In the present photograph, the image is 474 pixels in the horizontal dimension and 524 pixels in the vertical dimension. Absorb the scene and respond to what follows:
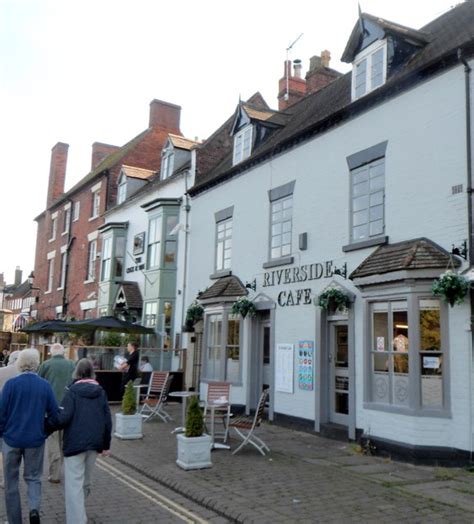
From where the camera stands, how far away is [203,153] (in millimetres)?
19766

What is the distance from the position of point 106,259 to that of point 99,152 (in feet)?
40.9

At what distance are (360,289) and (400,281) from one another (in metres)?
1.30

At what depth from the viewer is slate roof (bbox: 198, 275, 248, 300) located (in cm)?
1535

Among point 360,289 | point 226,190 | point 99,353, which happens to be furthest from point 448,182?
point 99,353

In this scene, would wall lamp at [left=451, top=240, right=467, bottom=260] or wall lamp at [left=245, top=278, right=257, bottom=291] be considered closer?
wall lamp at [left=451, top=240, right=467, bottom=260]

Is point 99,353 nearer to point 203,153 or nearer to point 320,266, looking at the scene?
point 203,153

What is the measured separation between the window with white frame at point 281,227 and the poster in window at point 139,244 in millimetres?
8998

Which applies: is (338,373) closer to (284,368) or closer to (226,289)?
(284,368)

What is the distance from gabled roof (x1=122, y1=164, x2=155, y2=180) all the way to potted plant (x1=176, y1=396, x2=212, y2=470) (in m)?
18.2

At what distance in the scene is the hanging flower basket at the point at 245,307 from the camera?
14.7m

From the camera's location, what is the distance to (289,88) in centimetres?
2147

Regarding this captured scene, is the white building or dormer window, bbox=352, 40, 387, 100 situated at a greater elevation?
dormer window, bbox=352, 40, 387, 100

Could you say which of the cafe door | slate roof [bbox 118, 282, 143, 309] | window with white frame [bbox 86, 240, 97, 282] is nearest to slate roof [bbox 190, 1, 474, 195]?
the cafe door

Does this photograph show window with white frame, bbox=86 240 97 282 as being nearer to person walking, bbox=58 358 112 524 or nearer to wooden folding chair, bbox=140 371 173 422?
wooden folding chair, bbox=140 371 173 422
